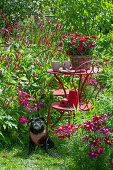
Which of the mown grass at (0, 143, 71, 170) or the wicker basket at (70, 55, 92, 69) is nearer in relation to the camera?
the mown grass at (0, 143, 71, 170)

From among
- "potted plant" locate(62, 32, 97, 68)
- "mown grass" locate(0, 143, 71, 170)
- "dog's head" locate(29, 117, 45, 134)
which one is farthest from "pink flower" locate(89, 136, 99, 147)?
"potted plant" locate(62, 32, 97, 68)

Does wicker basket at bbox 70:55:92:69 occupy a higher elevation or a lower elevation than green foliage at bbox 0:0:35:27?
lower

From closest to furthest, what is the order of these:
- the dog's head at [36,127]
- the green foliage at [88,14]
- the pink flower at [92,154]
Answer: the pink flower at [92,154]
the dog's head at [36,127]
the green foliage at [88,14]

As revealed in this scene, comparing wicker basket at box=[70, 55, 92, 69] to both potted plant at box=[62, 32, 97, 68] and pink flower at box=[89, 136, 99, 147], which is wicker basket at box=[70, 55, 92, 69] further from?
pink flower at box=[89, 136, 99, 147]

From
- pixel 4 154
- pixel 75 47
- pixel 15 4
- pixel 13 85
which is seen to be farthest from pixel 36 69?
pixel 15 4

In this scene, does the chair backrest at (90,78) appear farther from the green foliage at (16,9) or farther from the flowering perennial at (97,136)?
the green foliage at (16,9)

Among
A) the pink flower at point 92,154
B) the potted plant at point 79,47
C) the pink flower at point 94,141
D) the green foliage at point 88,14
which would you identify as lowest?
the pink flower at point 92,154

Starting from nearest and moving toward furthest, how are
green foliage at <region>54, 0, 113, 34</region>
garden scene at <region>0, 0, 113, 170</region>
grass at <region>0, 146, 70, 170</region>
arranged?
1. garden scene at <region>0, 0, 113, 170</region>
2. grass at <region>0, 146, 70, 170</region>
3. green foliage at <region>54, 0, 113, 34</region>

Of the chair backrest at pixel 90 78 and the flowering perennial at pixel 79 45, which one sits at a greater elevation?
the flowering perennial at pixel 79 45

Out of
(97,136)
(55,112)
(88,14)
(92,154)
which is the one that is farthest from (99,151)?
A: (88,14)

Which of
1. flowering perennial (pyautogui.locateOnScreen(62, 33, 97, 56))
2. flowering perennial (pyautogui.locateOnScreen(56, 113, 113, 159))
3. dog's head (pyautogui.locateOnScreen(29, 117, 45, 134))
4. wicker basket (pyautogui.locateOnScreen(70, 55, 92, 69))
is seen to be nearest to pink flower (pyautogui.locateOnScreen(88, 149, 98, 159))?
flowering perennial (pyautogui.locateOnScreen(56, 113, 113, 159))

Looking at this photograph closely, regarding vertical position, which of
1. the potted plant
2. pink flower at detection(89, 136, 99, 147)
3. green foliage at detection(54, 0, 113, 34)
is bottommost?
pink flower at detection(89, 136, 99, 147)

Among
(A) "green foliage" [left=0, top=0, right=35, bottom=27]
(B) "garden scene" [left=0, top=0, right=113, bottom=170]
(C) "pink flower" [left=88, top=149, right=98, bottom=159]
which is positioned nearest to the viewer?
(C) "pink flower" [left=88, top=149, right=98, bottom=159]

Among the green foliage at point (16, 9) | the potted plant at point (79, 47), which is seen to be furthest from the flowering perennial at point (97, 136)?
the green foliage at point (16, 9)
